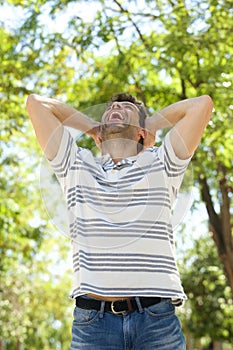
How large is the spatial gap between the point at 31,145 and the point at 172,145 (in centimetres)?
1170

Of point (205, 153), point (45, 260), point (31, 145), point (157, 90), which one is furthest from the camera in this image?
point (45, 260)

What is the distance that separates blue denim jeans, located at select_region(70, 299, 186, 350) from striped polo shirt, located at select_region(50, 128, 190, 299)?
0.28 feet

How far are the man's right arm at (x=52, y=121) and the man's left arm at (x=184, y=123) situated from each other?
267 mm

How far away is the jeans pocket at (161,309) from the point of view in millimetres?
2608

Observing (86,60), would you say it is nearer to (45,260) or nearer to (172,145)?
(172,145)

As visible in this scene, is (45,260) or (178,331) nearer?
(178,331)

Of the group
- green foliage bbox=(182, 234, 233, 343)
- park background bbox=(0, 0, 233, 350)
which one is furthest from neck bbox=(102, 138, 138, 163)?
green foliage bbox=(182, 234, 233, 343)

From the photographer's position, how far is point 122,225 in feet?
8.68

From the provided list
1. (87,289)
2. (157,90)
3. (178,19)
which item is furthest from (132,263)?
(157,90)

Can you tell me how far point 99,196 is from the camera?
2703 mm

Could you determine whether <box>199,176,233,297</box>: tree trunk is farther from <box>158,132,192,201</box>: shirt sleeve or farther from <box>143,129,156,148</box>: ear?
<box>158,132,192,201</box>: shirt sleeve

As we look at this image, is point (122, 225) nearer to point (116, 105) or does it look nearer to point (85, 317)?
point (85, 317)

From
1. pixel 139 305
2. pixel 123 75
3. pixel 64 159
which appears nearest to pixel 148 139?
pixel 64 159

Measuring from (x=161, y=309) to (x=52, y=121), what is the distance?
34.2 inches
